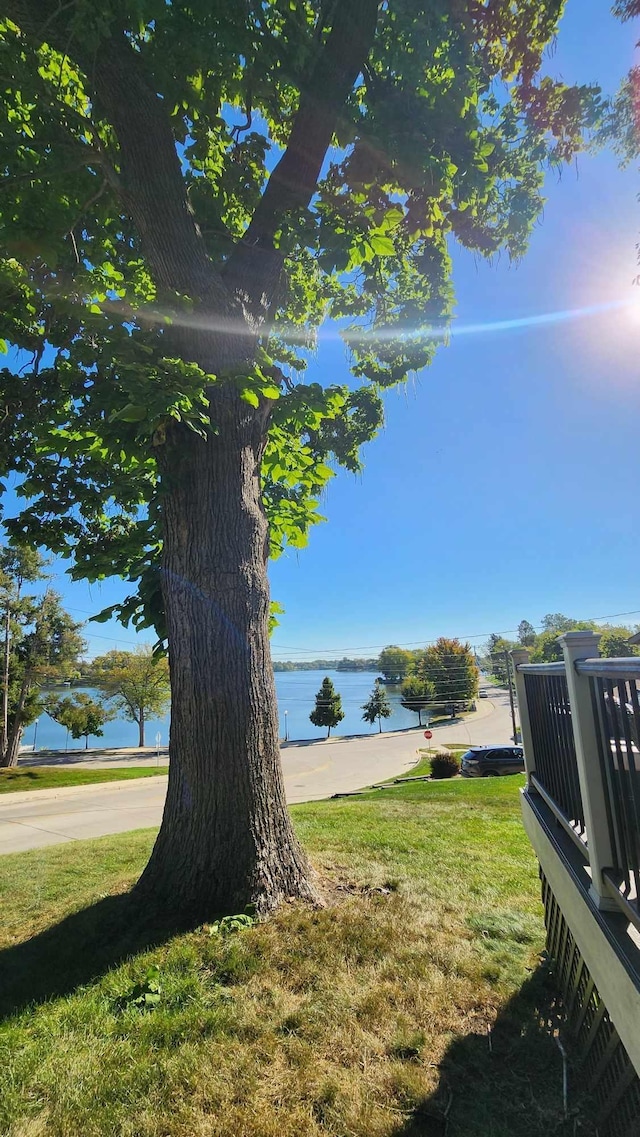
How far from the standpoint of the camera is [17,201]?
4152mm

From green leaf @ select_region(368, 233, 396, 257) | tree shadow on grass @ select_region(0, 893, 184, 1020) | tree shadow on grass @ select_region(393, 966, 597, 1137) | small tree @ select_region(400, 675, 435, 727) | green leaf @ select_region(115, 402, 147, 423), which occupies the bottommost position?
small tree @ select_region(400, 675, 435, 727)

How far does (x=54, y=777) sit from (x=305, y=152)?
24018 mm

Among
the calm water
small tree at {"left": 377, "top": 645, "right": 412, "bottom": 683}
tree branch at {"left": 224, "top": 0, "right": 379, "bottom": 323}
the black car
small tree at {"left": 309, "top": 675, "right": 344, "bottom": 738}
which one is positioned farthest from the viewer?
small tree at {"left": 377, "top": 645, "right": 412, "bottom": 683}

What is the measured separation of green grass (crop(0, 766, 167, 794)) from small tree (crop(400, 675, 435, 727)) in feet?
141

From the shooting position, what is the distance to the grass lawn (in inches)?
69.6

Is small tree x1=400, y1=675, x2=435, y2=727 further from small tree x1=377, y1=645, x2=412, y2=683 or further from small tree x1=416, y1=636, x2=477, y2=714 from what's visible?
small tree x1=377, y1=645, x2=412, y2=683

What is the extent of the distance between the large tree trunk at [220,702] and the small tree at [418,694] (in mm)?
61373

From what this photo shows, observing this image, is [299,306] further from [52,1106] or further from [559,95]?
[52,1106]

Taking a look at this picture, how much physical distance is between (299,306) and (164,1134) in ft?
23.8

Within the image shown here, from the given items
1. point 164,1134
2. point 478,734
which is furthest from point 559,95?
point 478,734

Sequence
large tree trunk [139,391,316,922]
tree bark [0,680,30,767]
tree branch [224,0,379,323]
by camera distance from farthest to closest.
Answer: tree bark [0,680,30,767] → tree branch [224,0,379,323] → large tree trunk [139,391,316,922]

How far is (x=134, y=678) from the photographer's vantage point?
34812mm

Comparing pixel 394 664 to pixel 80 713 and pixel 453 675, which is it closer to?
pixel 453 675

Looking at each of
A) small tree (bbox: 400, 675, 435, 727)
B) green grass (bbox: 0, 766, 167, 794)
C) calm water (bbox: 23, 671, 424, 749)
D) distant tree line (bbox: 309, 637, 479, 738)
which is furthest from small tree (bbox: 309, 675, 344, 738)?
green grass (bbox: 0, 766, 167, 794)
